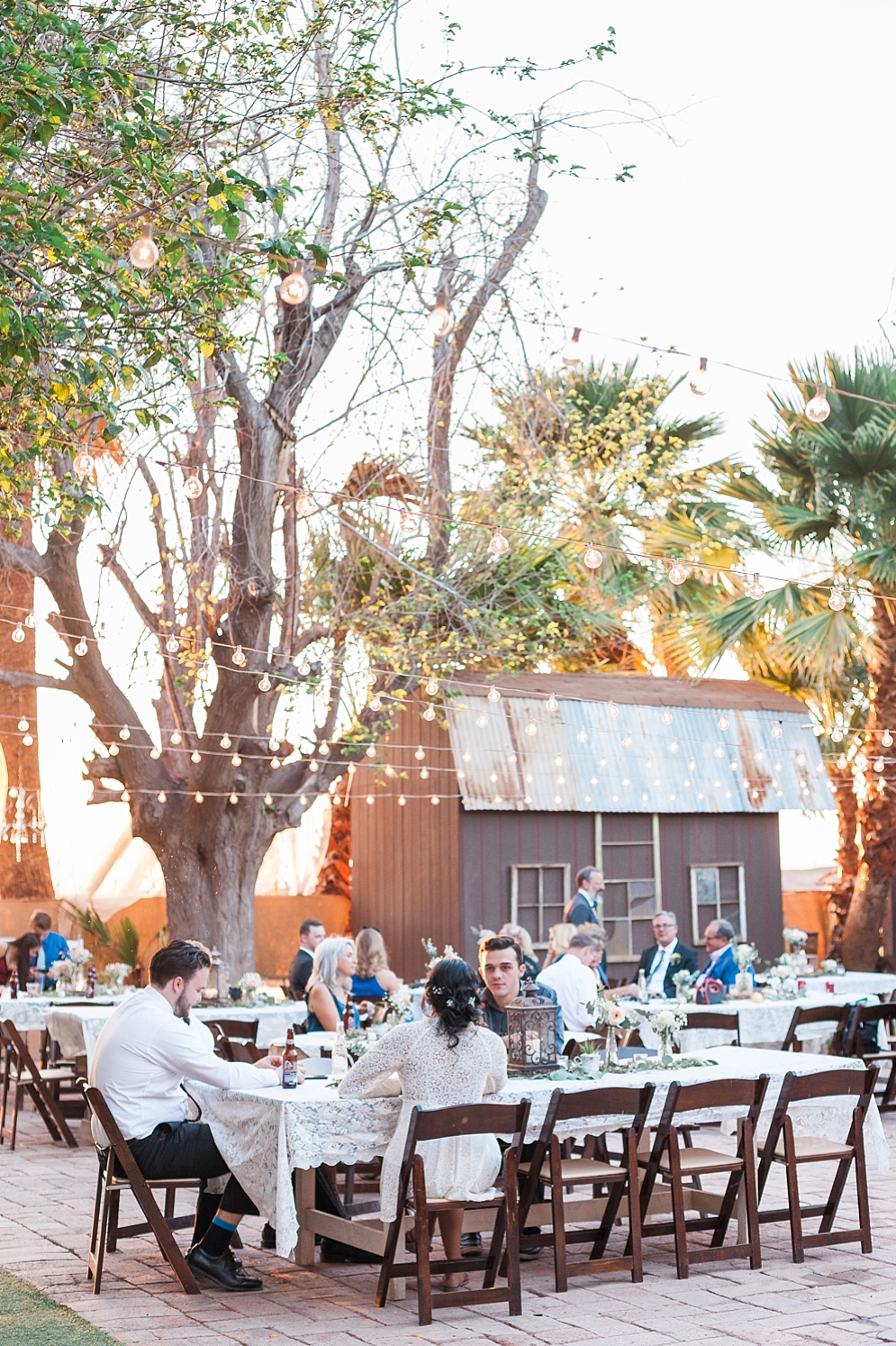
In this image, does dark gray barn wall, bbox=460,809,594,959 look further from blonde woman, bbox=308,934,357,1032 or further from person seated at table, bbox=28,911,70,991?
blonde woman, bbox=308,934,357,1032

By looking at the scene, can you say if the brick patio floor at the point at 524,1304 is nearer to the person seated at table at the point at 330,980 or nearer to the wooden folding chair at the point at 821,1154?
the wooden folding chair at the point at 821,1154

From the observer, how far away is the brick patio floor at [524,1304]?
530cm

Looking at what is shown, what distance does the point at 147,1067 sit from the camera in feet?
19.8

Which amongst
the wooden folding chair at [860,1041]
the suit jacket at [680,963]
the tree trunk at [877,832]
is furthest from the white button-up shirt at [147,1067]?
the tree trunk at [877,832]

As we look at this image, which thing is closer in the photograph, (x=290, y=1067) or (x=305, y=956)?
(x=290, y=1067)

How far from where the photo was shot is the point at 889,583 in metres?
15.8

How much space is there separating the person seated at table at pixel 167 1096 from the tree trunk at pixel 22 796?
49.0 ft

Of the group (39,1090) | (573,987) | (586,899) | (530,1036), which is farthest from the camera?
(586,899)

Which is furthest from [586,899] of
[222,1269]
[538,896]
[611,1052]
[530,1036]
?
[222,1269]

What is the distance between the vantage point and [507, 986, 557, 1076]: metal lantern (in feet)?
21.6

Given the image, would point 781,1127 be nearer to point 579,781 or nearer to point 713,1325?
point 713,1325

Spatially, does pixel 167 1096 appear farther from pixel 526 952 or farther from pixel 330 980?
pixel 526 952

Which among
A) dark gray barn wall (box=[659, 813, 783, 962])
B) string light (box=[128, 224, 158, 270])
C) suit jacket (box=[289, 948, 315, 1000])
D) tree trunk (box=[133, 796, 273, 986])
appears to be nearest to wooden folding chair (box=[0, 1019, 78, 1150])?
suit jacket (box=[289, 948, 315, 1000])

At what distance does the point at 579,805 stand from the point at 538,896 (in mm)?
1099
